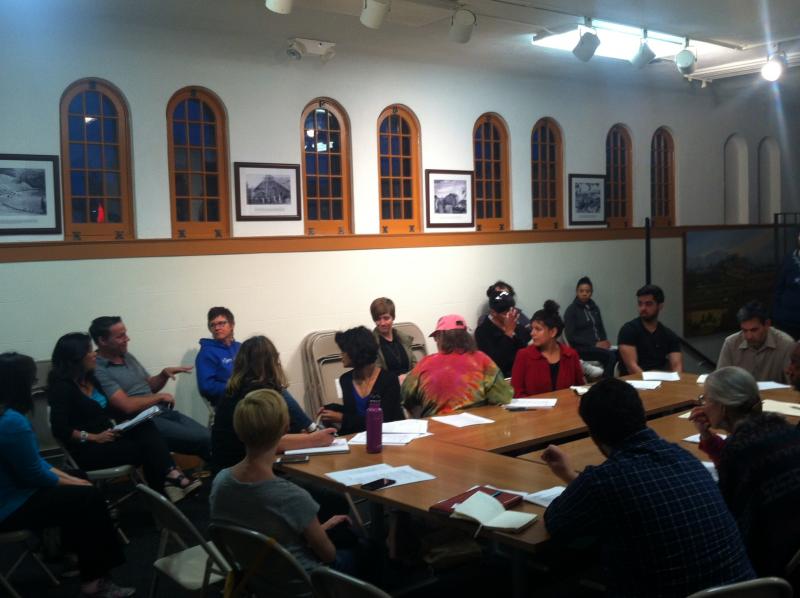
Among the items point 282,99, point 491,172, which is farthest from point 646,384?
point 282,99

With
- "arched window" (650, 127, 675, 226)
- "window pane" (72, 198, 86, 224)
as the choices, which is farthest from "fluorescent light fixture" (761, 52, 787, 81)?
"window pane" (72, 198, 86, 224)

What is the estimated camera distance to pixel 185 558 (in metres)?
3.39

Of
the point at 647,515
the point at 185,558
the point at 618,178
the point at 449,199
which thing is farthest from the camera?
the point at 618,178

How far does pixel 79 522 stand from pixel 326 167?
Answer: 4057mm

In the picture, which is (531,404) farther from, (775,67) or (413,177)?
(775,67)

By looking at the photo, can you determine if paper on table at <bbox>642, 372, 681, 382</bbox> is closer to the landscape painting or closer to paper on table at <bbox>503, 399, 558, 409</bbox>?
paper on table at <bbox>503, 399, 558, 409</bbox>

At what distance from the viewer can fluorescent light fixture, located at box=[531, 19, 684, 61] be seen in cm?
702

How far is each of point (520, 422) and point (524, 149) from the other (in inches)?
186

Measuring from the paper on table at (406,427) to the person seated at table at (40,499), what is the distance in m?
1.45

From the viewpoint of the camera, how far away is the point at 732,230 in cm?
1043

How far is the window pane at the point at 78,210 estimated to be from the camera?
599 cm

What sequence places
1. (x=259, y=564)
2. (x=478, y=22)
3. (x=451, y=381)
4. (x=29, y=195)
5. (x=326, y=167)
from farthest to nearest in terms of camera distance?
(x=326, y=167) < (x=478, y=22) < (x=29, y=195) < (x=451, y=381) < (x=259, y=564)

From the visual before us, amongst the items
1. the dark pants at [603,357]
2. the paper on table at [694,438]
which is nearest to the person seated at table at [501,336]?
the dark pants at [603,357]

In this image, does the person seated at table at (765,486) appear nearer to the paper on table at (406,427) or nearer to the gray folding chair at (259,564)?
the gray folding chair at (259,564)
